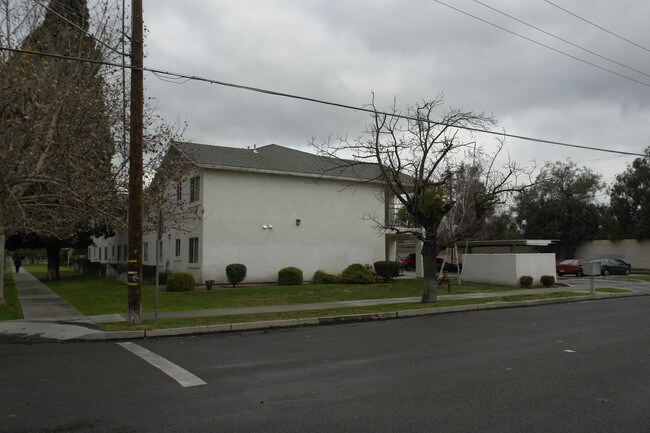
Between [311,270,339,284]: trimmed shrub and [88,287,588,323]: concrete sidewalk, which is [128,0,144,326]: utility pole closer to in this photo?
[88,287,588,323]: concrete sidewalk

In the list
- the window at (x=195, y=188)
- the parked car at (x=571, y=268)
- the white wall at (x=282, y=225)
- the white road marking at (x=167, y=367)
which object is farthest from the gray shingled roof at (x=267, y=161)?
the parked car at (x=571, y=268)

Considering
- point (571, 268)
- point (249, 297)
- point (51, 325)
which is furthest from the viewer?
point (571, 268)

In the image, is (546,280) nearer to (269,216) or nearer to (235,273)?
(269,216)

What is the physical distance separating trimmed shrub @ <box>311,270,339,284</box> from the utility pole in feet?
48.5

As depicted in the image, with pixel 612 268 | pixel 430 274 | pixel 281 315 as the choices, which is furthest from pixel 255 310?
pixel 612 268

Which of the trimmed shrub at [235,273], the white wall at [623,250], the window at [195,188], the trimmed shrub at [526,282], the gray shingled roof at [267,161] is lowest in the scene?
the trimmed shrub at [526,282]

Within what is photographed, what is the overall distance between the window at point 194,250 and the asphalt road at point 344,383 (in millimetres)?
14239

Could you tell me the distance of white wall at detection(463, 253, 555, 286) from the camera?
2575 cm

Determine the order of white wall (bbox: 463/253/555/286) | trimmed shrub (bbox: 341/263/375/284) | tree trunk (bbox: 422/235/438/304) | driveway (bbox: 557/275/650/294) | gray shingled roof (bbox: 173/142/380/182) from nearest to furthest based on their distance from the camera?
tree trunk (bbox: 422/235/438/304) < gray shingled roof (bbox: 173/142/380/182) < driveway (bbox: 557/275/650/294) < white wall (bbox: 463/253/555/286) < trimmed shrub (bbox: 341/263/375/284)

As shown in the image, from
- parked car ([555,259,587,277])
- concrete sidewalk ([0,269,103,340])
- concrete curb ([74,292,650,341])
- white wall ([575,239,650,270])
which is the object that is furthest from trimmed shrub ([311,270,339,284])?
white wall ([575,239,650,270])

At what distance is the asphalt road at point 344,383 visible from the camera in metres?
5.29

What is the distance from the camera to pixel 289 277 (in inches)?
985

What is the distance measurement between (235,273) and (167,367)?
16058 mm

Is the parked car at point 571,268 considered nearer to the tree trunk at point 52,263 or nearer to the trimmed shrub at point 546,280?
the trimmed shrub at point 546,280
